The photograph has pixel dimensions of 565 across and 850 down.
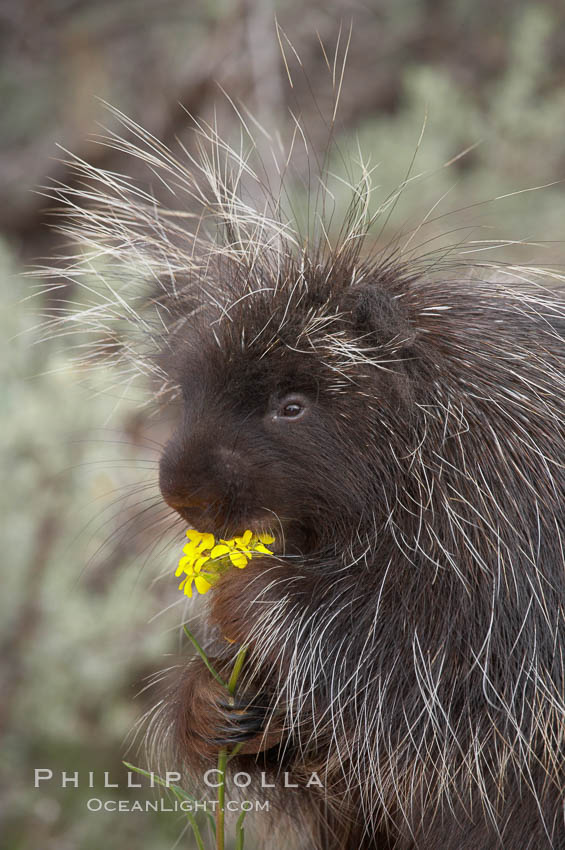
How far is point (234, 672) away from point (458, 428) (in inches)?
20.7

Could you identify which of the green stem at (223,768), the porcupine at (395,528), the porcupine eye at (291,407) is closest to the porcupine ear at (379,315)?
the porcupine at (395,528)

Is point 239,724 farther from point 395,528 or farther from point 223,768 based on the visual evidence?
point 395,528

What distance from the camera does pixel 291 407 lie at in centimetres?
156

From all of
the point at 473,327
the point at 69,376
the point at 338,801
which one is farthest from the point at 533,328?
the point at 69,376

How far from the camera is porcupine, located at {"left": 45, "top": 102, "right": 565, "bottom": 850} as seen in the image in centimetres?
151

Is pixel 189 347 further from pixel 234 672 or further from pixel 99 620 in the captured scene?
pixel 99 620

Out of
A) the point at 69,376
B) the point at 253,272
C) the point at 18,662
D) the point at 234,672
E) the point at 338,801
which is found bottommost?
the point at 18,662

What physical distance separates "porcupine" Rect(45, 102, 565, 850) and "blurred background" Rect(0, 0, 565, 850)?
0.25 meters

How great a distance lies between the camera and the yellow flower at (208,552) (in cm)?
147

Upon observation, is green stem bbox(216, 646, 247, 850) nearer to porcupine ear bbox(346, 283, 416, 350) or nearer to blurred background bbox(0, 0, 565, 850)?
blurred background bbox(0, 0, 565, 850)

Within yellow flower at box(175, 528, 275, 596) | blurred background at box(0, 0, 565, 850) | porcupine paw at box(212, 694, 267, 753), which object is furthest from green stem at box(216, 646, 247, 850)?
blurred background at box(0, 0, 565, 850)

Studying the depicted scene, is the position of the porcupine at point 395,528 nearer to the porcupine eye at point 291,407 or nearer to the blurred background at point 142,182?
A: the porcupine eye at point 291,407

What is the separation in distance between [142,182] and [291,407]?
3.95m

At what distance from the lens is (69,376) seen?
307 cm
